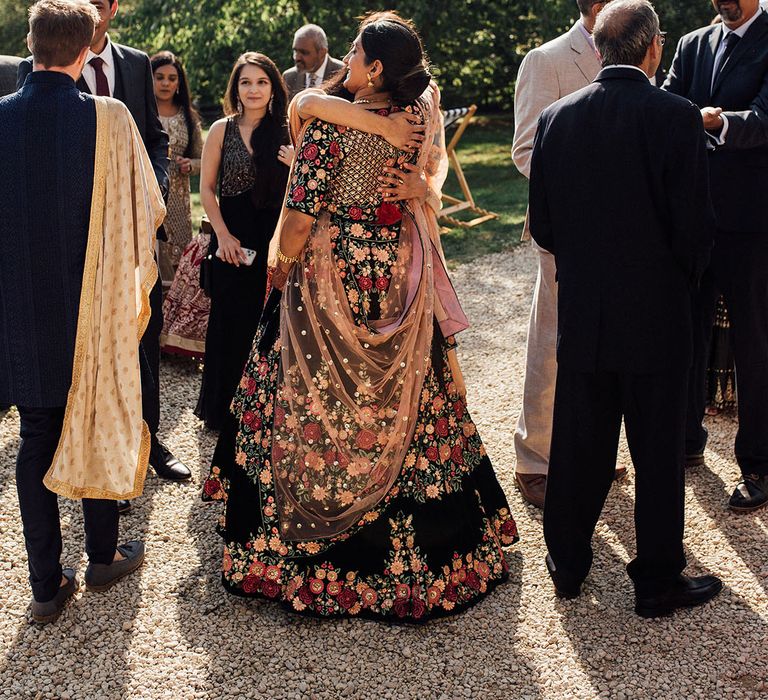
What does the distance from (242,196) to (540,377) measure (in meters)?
1.75

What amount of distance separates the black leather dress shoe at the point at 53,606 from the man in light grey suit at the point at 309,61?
446 centimetres

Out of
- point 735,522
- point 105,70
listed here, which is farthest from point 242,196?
point 735,522

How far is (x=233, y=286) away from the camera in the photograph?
5.01 meters

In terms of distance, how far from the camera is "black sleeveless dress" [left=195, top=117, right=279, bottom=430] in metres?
4.87

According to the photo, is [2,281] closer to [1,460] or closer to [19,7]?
[1,460]

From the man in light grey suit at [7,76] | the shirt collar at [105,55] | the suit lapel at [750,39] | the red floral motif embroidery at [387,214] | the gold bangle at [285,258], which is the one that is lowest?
the gold bangle at [285,258]

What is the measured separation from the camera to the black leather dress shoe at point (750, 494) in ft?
13.9

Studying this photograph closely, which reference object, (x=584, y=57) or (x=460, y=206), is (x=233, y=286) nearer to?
(x=584, y=57)

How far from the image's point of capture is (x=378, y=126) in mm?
3375

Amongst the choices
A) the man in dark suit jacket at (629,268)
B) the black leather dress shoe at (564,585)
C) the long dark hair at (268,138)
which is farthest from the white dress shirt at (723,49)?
the long dark hair at (268,138)

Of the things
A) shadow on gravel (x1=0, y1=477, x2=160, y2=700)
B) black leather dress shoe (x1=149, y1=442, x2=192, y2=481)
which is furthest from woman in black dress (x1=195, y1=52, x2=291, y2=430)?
shadow on gravel (x1=0, y1=477, x2=160, y2=700)

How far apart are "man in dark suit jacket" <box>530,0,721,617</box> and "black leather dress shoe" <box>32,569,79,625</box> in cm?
185

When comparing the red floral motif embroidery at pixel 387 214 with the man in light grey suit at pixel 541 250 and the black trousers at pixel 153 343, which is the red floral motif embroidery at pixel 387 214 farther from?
the black trousers at pixel 153 343

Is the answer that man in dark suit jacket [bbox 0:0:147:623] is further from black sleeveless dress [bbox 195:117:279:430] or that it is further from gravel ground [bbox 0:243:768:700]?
black sleeveless dress [bbox 195:117:279:430]
